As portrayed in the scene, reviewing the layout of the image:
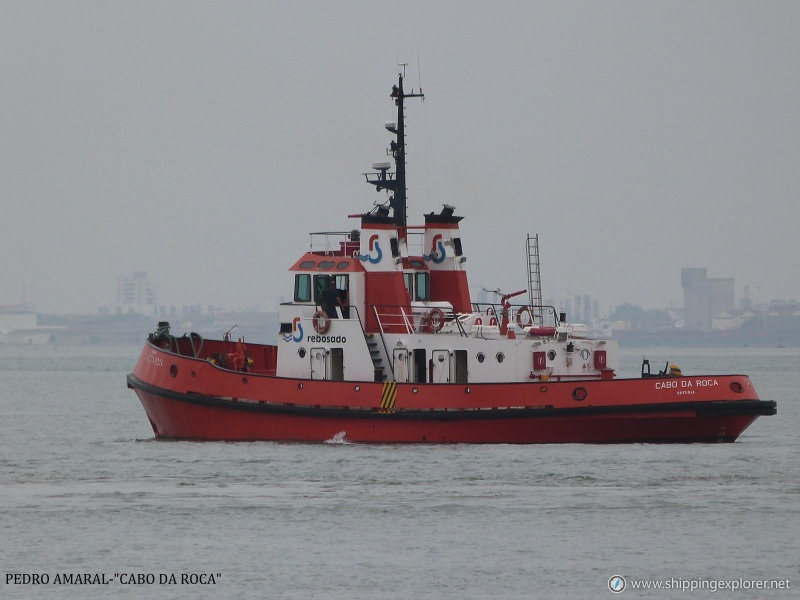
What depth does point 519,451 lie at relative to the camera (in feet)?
92.2

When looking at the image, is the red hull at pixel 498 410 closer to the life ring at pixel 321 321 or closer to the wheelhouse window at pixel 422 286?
the life ring at pixel 321 321

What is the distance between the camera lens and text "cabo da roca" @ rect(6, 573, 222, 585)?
18.7 meters

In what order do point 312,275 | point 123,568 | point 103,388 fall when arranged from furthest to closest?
point 103,388
point 312,275
point 123,568

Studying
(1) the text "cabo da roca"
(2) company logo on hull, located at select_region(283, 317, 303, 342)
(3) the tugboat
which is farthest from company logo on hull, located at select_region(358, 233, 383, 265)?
(1) the text "cabo da roca"

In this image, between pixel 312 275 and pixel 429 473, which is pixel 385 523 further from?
pixel 312 275

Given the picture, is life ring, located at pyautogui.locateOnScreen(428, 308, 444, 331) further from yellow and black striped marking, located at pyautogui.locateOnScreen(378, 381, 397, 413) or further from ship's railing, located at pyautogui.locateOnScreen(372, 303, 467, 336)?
yellow and black striped marking, located at pyautogui.locateOnScreen(378, 381, 397, 413)

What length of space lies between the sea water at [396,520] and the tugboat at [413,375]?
1.39 feet

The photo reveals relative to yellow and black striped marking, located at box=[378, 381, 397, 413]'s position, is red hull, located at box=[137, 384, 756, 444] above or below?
below

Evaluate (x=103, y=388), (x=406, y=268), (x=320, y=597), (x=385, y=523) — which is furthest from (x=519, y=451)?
(x=103, y=388)

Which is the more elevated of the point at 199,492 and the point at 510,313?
the point at 510,313

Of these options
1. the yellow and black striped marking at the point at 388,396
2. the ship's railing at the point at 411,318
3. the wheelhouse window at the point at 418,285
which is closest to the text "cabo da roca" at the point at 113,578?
the yellow and black striped marking at the point at 388,396

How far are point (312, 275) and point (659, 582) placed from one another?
1324cm

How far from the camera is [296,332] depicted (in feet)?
98.7

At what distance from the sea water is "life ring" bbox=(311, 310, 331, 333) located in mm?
Answer: 2183
